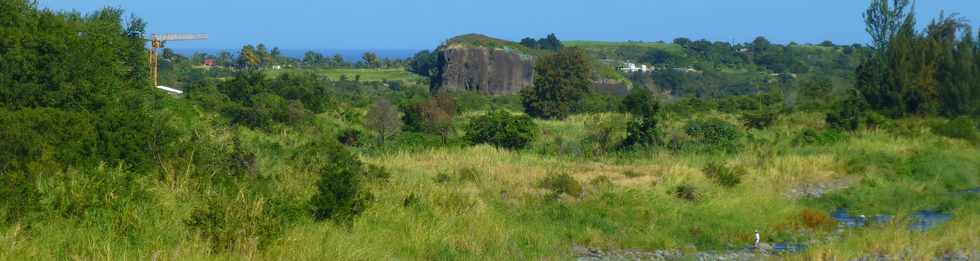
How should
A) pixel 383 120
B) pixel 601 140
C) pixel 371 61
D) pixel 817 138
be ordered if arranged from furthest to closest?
pixel 371 61, pixel 383 120, pixel 817 138, pixel 601 140

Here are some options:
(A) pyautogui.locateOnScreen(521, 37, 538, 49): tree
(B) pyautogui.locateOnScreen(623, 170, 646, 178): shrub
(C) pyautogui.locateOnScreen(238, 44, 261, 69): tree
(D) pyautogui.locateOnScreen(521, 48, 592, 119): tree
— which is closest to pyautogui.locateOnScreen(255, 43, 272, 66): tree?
(C) pyautogui.locateOnScreen(238, 44, 261, 69): tree

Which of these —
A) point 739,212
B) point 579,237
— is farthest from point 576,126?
point 579,237

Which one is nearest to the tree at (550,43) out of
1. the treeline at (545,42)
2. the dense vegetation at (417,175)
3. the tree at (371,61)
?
the treeline at (545,42)

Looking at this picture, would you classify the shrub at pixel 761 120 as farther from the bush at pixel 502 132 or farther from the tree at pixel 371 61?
the tree at pixel 371 61

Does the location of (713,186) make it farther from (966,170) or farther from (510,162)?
(966,170)

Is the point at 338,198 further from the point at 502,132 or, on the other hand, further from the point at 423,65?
the point at 423,65

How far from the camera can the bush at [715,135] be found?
2467cm

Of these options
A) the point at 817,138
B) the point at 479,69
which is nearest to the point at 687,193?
the point at 817,138

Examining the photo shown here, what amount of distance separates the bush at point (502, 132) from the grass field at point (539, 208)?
0.56 meters

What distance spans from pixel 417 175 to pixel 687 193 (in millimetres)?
4339

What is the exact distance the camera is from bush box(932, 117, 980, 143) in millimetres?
27469

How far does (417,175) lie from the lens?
1722 cm

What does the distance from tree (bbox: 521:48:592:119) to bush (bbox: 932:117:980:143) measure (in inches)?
Answer: 598

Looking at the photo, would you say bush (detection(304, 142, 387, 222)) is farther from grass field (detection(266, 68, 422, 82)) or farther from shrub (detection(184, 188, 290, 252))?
grass field (detection(266, 68, 422, 82))
